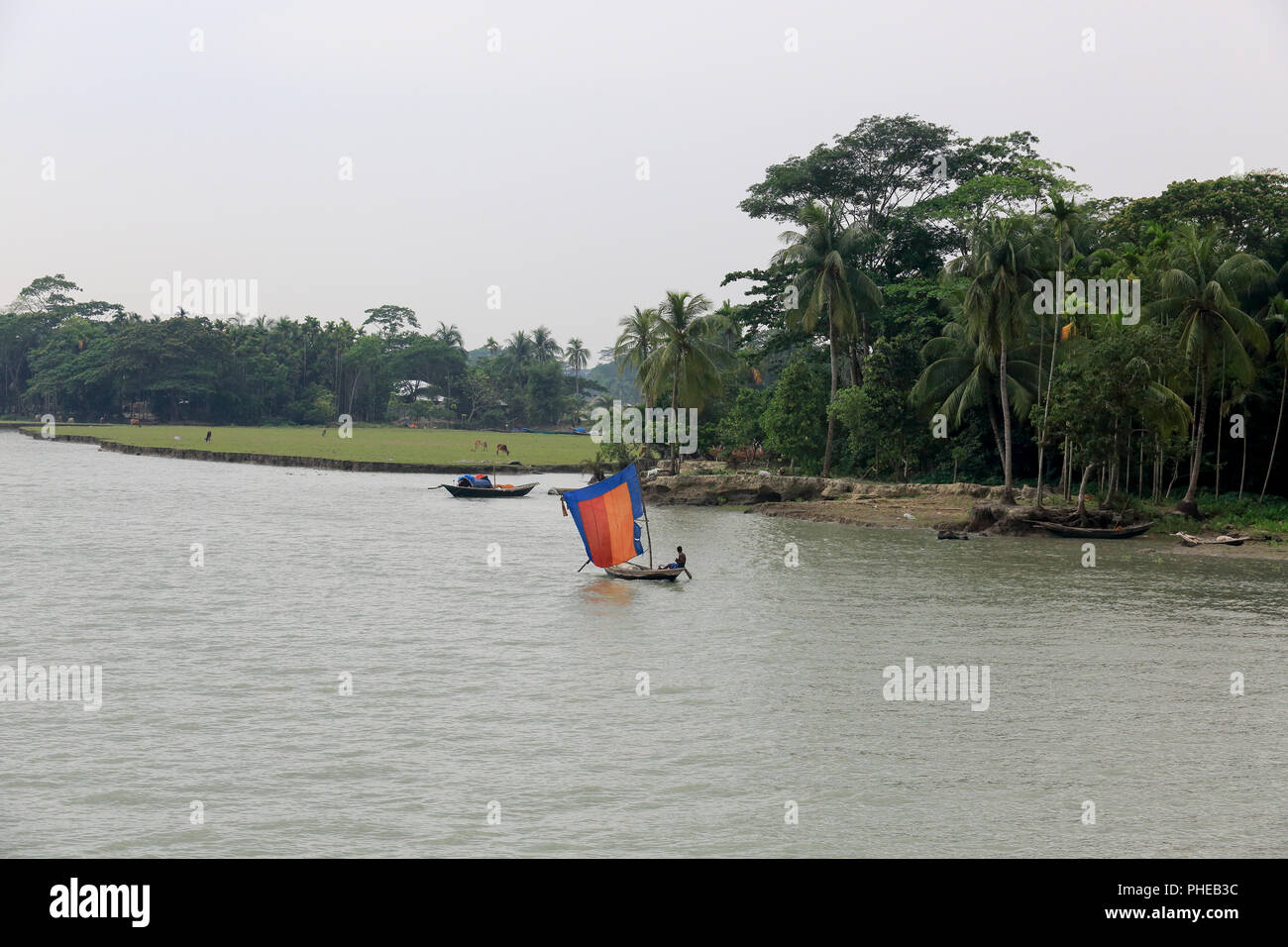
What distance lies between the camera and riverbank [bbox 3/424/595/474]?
86625 mm

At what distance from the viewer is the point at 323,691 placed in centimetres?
2066

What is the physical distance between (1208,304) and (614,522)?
26.0m

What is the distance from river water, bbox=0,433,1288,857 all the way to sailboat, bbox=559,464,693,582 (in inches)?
31.6

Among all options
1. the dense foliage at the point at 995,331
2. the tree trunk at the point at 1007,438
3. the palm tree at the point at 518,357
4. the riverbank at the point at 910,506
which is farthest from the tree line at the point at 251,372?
the tree trunk at the point at 1007,438

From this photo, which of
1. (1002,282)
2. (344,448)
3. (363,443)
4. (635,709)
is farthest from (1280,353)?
(363,443)

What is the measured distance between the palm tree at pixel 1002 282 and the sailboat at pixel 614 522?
70.0 ft

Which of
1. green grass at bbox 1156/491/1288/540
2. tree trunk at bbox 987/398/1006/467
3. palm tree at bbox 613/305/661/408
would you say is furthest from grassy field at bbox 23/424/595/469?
green grass at bbox 1156/491/1288/540

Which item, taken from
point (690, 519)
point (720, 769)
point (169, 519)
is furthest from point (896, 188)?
point (720, 769)

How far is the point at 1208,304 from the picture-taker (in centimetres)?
4306

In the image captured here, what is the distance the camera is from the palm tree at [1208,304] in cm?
4303

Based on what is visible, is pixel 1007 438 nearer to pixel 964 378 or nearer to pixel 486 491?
pixel 964 378

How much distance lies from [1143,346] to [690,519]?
2293 centimetres

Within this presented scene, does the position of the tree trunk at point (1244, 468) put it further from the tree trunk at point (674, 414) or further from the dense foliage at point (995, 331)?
the tree trunk at point (674, 414)

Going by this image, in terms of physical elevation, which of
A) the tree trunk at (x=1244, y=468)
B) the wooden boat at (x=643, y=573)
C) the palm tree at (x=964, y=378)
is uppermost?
the palm tree at (x=964, y=378)
